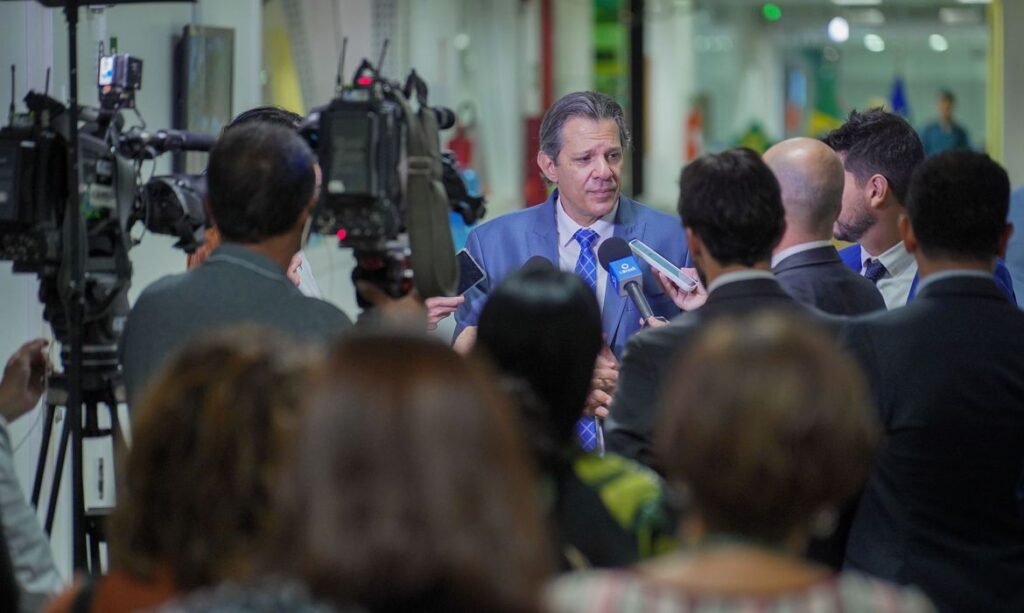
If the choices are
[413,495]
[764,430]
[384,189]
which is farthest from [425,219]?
[413,495]

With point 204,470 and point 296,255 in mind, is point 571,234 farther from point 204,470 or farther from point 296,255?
point 204,470

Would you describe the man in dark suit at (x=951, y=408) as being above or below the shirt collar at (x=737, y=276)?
below

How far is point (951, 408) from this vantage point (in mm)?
2877

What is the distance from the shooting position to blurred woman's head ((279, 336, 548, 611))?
1571 millimetres

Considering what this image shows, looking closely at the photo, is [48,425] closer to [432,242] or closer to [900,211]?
[432,242]

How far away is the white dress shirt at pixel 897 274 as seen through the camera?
4.22 meters

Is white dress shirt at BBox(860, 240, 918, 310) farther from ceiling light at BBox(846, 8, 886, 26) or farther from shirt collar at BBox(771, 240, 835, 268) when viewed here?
ceiling light at BBox(846, 8, 886, 26)

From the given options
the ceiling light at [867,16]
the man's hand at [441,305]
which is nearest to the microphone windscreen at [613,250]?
the man's hand at [441,305]

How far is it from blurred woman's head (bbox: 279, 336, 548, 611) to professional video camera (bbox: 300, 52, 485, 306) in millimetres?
1394

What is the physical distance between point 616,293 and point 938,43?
57.5 feet

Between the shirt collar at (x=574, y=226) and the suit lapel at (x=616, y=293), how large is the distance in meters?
0.02

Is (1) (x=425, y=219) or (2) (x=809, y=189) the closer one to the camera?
(1) (x=425, y=219)

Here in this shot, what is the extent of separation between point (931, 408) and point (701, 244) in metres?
0.48

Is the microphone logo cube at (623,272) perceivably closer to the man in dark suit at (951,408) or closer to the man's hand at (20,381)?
the man in dark suit at (951,408)
